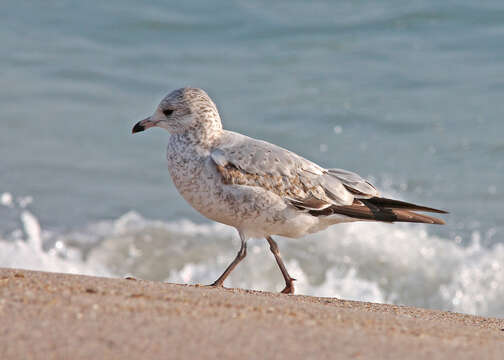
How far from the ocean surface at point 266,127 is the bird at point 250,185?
2.93m

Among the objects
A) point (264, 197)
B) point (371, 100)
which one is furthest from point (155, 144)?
point (264, 197)

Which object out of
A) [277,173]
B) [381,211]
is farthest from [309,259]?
[277,173]

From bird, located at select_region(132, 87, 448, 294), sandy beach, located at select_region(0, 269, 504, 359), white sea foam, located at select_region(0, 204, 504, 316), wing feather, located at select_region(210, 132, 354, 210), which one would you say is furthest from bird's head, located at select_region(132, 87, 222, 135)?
white sea foam, located at select_region(0, 204, 504, 316)

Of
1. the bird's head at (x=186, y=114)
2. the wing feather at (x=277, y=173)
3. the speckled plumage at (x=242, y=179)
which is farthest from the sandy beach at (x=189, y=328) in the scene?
the bird's head at (x=186, y=114)

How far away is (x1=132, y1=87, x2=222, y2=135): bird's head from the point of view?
509 centimetres

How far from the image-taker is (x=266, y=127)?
11.4 metres

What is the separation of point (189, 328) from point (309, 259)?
543 cm

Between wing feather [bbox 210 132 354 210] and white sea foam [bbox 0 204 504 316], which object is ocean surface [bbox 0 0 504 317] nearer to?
white sea foam [bbox 0 204 504 316]

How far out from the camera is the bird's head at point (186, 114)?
509cm

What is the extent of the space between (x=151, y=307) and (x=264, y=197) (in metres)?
1.59

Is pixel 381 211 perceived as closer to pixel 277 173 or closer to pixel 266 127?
pixel 277 173

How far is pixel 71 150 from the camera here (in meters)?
11.0

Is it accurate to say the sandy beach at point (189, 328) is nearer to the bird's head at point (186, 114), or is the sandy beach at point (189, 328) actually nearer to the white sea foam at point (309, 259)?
the bird's head at point (186, 114)

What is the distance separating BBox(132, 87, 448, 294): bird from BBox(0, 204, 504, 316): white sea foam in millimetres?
2891
